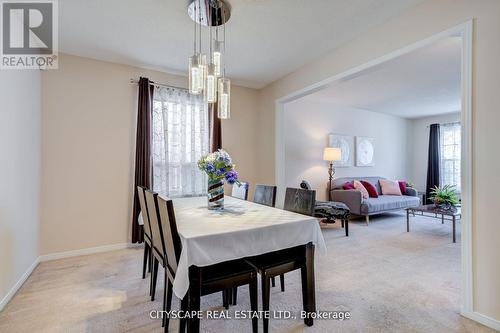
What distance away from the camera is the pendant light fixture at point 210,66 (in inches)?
80.2

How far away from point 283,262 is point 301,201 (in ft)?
2.02

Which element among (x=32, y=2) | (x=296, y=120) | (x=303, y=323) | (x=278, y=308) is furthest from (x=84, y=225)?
(x=296, y=120)

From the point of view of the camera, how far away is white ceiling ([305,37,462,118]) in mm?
3078

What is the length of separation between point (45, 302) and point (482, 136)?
369cm

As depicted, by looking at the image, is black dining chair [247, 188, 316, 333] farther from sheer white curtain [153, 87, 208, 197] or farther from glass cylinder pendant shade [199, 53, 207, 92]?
sheer white curtain [153, 87, 208, 197]

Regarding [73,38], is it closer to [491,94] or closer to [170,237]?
[170,237]

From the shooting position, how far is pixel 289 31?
2.64m

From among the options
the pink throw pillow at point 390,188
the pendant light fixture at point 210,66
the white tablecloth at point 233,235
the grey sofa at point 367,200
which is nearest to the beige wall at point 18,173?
the white tablecloth at point 233,235

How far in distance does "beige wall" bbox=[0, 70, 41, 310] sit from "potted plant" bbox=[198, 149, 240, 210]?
1636 millimetres

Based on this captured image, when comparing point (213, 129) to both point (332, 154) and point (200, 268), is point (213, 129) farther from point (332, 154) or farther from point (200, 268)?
point (200, 268)

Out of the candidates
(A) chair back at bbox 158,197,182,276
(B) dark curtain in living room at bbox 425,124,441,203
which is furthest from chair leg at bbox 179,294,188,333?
(B) dark curtain in living room at bbox 425,124,441,203

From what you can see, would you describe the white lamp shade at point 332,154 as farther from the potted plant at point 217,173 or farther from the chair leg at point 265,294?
the chair leg at point 265,294

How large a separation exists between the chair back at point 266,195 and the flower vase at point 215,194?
581 mm

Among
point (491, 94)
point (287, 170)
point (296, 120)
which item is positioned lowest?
point (287, 170)
